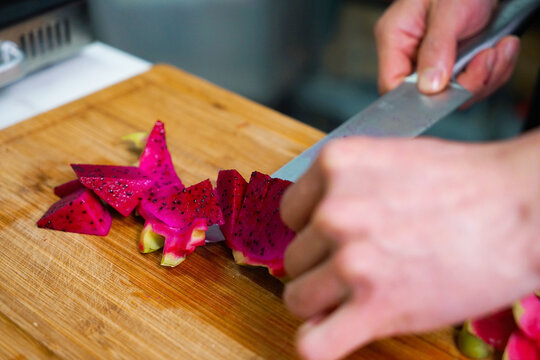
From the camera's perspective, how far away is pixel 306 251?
1.01 m

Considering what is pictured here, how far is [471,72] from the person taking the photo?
204 centimetres

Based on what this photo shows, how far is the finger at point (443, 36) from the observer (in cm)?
189

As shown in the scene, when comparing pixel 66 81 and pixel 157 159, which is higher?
pixel 157 159

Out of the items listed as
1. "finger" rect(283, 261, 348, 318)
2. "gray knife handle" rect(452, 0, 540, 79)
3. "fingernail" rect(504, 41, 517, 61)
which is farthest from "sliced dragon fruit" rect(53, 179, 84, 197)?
"fingernail" rect(504, 41, 517, 61)

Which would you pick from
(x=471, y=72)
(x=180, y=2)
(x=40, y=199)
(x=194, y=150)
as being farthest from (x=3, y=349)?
(x=180, y=2)

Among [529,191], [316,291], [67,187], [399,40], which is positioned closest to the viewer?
[529,191]

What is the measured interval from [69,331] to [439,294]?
837 mm

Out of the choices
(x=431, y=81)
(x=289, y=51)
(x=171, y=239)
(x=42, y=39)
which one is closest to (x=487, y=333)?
(x=171, y=239)

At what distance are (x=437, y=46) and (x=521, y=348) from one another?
45.3 inches

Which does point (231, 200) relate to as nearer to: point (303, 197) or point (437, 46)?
point (303, 197)

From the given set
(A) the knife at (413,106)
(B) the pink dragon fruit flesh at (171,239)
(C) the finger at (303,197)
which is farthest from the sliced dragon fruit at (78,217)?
(C) the finger at (303,197)

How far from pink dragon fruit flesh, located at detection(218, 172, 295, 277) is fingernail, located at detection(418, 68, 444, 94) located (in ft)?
2.49

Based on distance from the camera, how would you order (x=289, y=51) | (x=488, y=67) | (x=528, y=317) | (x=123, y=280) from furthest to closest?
1. (x=289, y=51)
2. (x=488, y=67)
3. (x=123, y=280)
4. (x=528, y=317)

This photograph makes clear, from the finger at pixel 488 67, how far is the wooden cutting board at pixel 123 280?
638 mm
